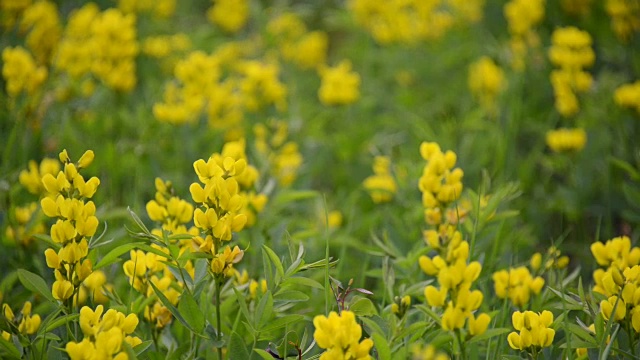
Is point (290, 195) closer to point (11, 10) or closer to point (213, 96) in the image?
point (213, 96)

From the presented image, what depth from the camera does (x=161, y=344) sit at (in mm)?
1399

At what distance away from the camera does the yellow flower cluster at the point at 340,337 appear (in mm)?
1017

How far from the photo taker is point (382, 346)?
1.11 metres

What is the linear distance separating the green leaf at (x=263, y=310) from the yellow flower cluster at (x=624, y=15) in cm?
210

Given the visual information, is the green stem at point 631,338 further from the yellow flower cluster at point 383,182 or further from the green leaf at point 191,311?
the yellow flower cluster at point 383,182

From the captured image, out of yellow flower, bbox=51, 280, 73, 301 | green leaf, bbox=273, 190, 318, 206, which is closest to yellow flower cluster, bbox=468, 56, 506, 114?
green leaf, bbox=273, 190, 318, 206

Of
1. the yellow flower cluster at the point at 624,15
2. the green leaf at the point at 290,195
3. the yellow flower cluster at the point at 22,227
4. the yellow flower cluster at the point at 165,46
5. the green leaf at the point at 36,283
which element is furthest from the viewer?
the yellow flower cluster at the point at 165,46

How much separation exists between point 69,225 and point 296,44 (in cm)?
290

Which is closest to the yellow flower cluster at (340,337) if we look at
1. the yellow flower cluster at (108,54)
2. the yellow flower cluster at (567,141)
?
the yellow flower cluster at (567,141)

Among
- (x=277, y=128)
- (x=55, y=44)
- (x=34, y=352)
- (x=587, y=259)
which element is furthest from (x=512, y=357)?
(x=55, y=44)

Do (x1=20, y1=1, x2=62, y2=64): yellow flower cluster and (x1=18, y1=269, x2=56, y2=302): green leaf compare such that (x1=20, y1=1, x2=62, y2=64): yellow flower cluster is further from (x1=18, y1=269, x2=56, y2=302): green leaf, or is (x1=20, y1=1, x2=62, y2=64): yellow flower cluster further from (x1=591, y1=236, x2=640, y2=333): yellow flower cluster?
(x1=591, y1=236, x2=640, y2=333): yellow flower cluster

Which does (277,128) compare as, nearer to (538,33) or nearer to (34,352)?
(34,352)

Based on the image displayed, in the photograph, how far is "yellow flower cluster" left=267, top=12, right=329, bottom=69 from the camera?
3.60 meters

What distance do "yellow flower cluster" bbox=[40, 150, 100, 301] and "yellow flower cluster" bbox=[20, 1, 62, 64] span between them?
1.79 meters
